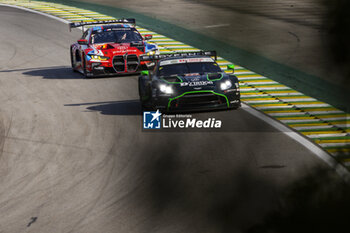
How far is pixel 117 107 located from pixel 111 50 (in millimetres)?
3220

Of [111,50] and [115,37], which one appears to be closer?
[111,50]

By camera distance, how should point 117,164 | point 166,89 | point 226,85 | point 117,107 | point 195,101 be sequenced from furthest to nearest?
point 117,107 → point 226,85 → point 166,89 → point 195,101 → point 117,164

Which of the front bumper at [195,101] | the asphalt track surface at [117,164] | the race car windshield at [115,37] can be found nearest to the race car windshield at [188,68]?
the front bumper at [195,101]

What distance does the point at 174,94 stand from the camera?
1156cm

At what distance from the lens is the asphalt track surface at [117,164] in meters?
1.43

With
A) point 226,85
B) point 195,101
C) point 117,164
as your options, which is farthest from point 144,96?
point 117,164

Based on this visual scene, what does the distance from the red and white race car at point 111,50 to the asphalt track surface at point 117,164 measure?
498mm

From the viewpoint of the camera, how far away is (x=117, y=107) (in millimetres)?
13719

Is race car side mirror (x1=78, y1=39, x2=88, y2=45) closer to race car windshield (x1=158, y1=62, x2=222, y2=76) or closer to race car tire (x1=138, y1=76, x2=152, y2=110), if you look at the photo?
race car tire (x1=138, y1=76, x2=152, y2=110)

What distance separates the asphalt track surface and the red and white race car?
498mm

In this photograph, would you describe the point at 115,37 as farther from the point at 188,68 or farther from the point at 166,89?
the point at 166,89

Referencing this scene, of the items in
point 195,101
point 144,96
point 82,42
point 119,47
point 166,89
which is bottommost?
point 144,96

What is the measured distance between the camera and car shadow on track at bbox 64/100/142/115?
43.1 feet

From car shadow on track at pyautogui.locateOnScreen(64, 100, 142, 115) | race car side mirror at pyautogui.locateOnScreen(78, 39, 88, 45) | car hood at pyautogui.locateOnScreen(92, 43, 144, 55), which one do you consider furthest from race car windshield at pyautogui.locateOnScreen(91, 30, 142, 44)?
car shadow on track at pyautogui.locateOnScreen(64, 100, 142, 115)
